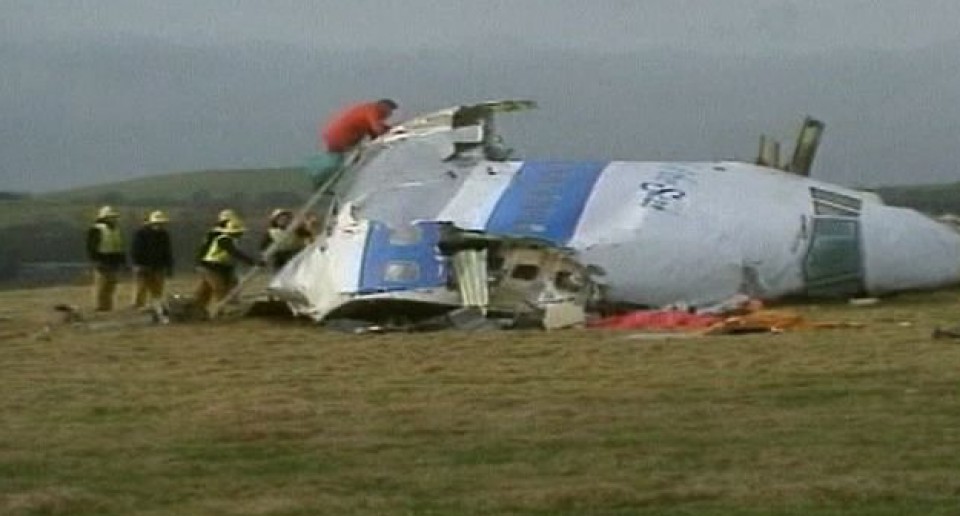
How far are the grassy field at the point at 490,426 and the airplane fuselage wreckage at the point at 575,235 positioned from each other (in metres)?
3.01

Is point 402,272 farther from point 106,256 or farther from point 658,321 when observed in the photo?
point 106,256

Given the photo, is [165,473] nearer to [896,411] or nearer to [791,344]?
[896,411]

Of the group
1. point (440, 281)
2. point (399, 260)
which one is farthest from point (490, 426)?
point (399, 260)

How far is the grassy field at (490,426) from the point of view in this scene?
36.5 feet

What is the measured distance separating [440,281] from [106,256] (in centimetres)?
624

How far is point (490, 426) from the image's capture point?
14.2m

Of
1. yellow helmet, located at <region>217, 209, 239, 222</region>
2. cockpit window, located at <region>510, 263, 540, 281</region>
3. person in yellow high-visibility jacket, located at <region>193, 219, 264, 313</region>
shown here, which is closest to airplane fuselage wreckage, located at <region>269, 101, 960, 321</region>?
cockpit window, located at <region>510, 263, 540, 281</region>

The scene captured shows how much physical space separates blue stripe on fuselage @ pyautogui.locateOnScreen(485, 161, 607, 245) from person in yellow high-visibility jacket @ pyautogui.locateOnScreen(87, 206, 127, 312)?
232 inches

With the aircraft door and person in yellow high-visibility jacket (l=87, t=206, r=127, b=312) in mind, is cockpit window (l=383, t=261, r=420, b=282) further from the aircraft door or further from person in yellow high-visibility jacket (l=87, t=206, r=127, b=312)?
person in yellow high-visibility jacket (l=87, t=206, r=127, b=312)

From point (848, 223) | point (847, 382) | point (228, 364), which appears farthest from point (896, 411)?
point (848, 223)

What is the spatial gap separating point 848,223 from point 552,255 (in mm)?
4300

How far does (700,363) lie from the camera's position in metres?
18.8

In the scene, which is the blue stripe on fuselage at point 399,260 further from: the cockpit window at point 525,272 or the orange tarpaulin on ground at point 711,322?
the orange tarpaulin on ground at point 711,322

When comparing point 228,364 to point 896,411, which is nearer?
point 896,411
